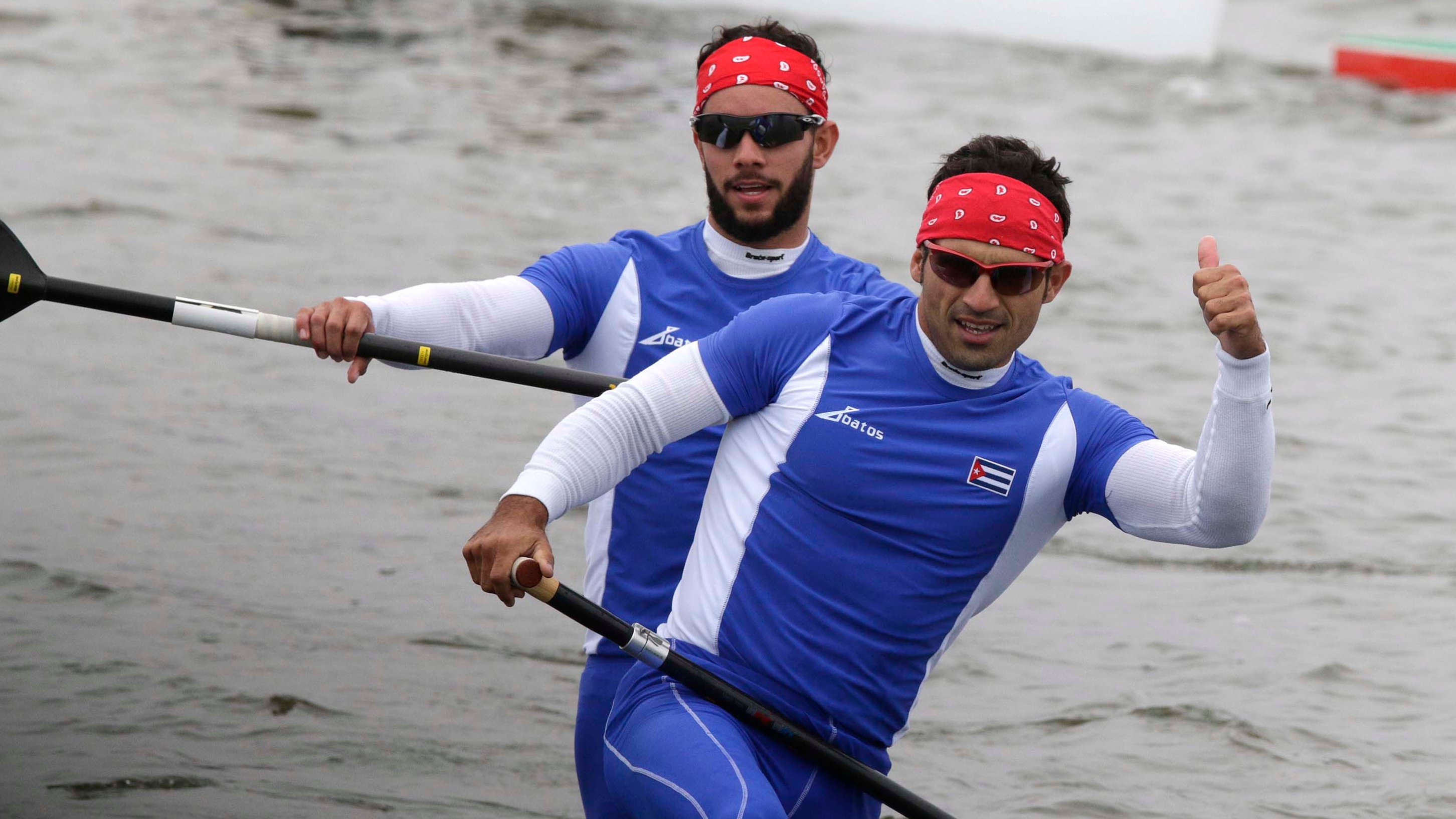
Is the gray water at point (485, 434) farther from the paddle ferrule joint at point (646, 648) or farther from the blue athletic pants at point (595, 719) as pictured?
the paddle ferrule joint at point (646, 648)

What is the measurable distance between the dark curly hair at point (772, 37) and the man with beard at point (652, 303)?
150 mm

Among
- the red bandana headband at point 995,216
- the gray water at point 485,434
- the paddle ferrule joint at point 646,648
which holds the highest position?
the red bandana headband at point 995,216

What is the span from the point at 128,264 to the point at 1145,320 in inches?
297

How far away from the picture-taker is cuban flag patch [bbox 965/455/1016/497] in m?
3.35

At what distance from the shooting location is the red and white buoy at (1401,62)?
21047 mm

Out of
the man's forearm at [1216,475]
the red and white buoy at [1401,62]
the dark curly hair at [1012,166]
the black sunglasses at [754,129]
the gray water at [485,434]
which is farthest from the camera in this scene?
the red and white buoy at [1401,62]

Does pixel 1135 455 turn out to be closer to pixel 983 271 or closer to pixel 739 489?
pixel 983 271

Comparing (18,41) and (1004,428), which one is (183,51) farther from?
(1004,428)

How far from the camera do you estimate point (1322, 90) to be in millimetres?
21578

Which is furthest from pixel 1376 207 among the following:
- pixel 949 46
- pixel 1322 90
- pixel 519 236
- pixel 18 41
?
pixel 18 41

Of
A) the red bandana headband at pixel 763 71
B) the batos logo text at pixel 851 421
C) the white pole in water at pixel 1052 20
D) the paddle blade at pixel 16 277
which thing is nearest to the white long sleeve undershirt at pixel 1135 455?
the batos logo text at pixel 851 421

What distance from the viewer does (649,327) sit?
13.4 ft

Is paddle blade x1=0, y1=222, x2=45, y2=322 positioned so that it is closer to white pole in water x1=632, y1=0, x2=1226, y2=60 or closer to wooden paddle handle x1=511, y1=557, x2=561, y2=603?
wooden paddle handle x1=511, y1=557, x2=561, y2=603

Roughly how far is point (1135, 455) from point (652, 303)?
4.16ft
